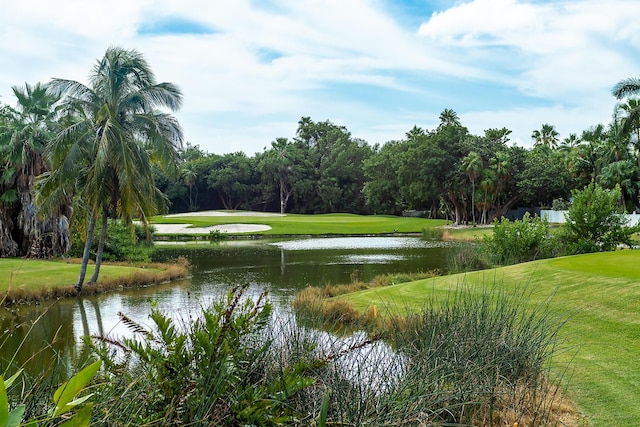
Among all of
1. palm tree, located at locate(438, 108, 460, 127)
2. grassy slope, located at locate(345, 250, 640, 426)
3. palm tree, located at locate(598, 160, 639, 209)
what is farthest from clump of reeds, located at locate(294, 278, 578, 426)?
palm tree, located at locate(438, 108, 460, 127)

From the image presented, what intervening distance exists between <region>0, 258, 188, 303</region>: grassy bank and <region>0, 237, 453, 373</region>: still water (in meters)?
0.62

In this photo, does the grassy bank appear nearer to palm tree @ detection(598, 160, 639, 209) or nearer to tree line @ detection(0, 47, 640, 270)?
tree line @ detection(0, 47, 640, 270)

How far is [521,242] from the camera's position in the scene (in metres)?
19.5

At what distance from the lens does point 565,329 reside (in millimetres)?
8258

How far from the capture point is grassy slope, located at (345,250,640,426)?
5535 millimetres

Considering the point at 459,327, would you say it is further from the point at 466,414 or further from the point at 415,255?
the point at 415,255

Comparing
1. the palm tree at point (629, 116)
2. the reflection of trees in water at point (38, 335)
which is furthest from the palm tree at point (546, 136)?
the reflection of trees in water at point (38, 335)

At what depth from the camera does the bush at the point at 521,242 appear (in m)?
19.3

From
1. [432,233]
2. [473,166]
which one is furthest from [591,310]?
[473,166]

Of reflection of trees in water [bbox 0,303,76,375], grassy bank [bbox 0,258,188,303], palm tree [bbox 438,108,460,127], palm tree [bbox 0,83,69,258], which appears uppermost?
palm tree [bbox 438,108,460,127]

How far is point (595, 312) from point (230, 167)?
216 feet

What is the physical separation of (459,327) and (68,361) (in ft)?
19.5

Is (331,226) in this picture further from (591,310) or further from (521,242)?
(591,310)

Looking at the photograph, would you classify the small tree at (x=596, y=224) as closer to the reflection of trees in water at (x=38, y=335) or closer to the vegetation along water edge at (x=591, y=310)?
the vegetation along water edge at (x=591, y=310)
